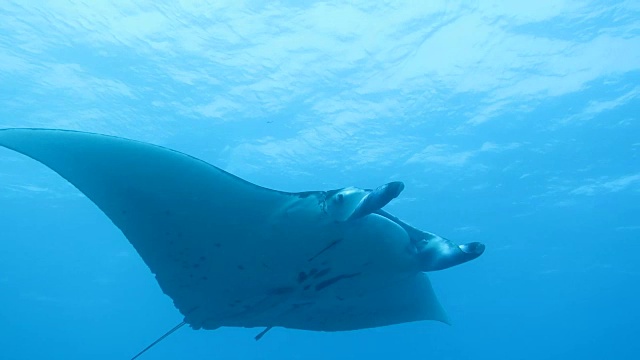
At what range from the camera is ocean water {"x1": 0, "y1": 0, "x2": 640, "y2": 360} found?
1212 cm

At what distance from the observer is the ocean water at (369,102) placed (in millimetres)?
12125

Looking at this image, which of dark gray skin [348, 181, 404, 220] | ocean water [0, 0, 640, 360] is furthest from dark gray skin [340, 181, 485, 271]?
ocean water [0, 0, 640, 360]

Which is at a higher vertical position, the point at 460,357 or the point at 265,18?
the point at 460,357

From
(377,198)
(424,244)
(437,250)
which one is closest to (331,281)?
(424,244)

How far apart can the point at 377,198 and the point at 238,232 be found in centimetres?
120

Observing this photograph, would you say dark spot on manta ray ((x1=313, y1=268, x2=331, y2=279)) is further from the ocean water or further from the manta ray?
the ocean water

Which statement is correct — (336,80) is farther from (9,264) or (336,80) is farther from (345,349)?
(345,349)

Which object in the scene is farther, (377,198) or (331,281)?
(331,281)

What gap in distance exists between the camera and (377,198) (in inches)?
129

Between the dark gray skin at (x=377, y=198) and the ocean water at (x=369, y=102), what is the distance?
9.21 meters

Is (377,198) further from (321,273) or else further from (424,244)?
(321,273)

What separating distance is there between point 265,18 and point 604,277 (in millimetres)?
32257

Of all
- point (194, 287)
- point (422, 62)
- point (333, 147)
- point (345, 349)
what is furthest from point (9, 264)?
point (345, 349)

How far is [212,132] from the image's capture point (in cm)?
1667
